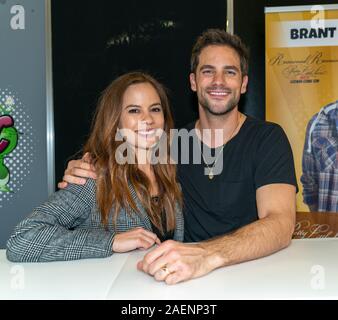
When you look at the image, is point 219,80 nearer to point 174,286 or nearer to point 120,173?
point 120,173

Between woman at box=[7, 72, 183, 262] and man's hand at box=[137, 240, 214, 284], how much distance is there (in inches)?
10.4

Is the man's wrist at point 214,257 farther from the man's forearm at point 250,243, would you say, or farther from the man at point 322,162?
the man at point 322,162

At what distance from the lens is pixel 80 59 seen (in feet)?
10.9

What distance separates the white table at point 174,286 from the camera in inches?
41.0

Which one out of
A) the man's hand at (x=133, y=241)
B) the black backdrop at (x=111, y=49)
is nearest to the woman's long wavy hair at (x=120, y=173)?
the man's hand at (x=133, y=241)

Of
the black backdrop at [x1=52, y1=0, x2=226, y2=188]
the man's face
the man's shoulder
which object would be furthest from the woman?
the black backdrop at [x1=52, y1=0, x2=226, y2=188]

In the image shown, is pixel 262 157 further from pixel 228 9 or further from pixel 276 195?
pixel 228 9

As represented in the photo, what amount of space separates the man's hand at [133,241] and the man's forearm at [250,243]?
22cm

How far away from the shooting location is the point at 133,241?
1.51 metres

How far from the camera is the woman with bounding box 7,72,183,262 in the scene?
143 centimetres

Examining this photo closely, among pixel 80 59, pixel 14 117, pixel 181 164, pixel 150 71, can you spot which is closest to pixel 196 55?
pixel 181 164
